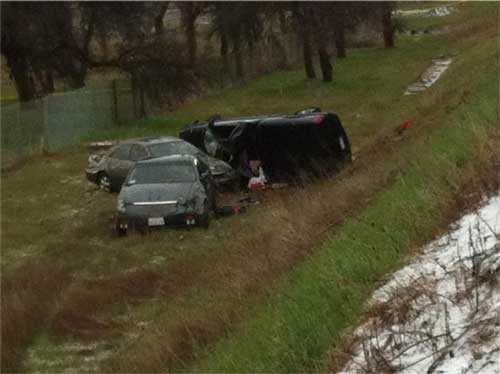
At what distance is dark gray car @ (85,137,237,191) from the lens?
22.0 metres

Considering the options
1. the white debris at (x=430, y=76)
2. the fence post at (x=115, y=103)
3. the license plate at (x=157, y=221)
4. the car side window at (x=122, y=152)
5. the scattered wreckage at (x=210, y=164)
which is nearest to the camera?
the license plate at (x=157, y=221)

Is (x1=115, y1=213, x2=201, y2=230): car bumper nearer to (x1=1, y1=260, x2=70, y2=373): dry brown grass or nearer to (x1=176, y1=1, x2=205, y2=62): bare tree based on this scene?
(x1=1, y1=260, x2=70, y2=373): dry brown grass

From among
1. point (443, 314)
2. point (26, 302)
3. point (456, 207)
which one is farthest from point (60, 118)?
point (443, 314)

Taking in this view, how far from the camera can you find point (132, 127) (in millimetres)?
37562

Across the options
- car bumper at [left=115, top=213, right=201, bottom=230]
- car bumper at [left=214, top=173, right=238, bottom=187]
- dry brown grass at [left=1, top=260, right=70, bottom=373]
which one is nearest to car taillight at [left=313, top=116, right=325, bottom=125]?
car bumper at [left=214, top=173, right=238, bottom=187]

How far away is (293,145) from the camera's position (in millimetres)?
21328

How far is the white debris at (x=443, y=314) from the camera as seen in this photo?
4.66 meters

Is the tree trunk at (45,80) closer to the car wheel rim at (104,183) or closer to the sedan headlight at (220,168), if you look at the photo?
the car wheel rim at (104,183)

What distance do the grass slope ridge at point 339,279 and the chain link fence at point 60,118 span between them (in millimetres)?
22337

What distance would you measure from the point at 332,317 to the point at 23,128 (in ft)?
88.2

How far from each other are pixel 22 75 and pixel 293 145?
22.3 m

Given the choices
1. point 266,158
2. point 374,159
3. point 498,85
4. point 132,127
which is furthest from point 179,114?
point 498,85

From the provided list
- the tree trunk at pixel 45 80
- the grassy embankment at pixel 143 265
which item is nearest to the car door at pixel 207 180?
the grassy embankment at pixel 143 265

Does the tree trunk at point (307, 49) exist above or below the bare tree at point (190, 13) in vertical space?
below
